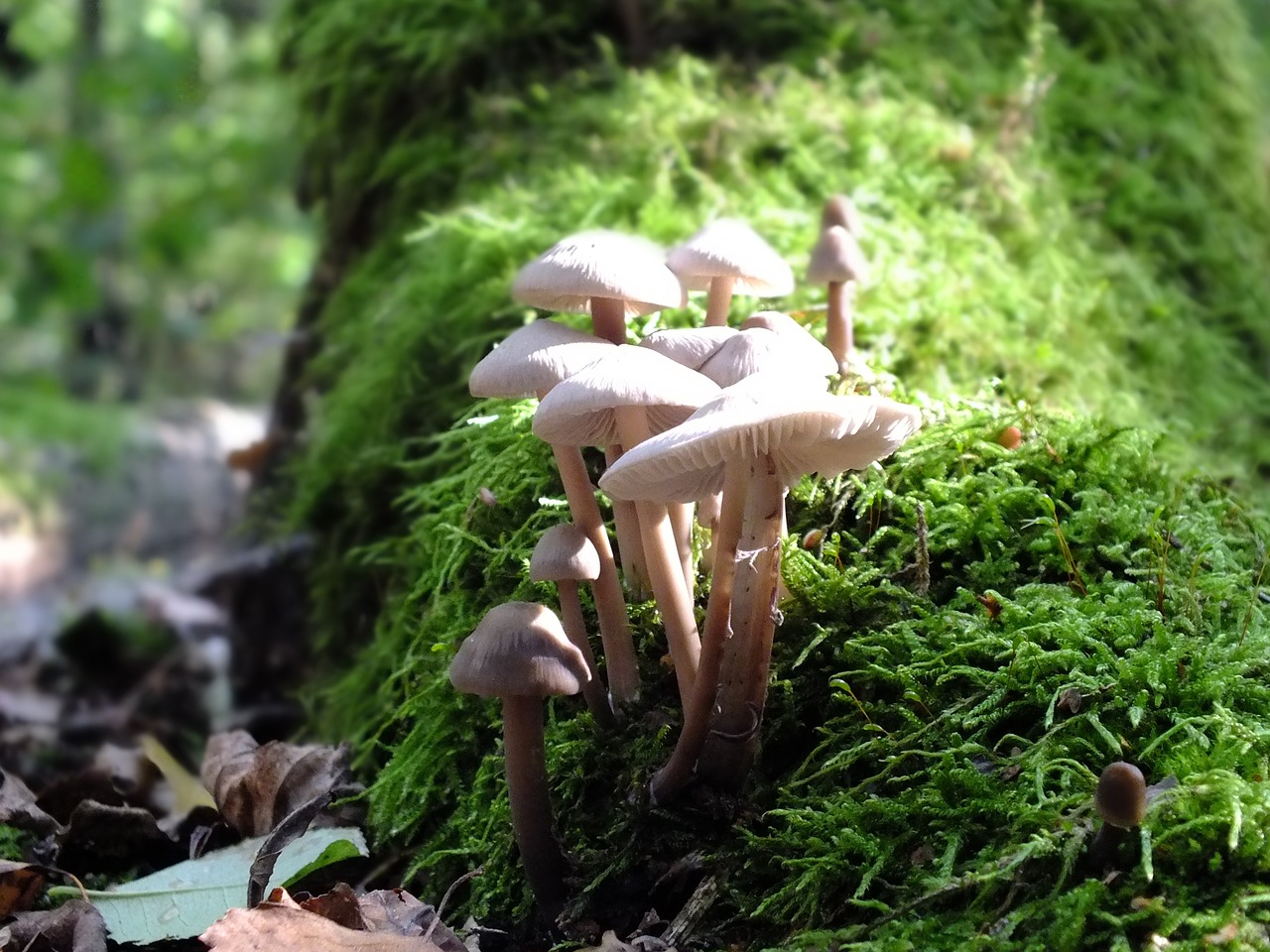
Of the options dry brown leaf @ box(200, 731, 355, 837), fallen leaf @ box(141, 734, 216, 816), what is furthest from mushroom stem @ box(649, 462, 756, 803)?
fallen leaf @ box(141, 734, 216, 816)

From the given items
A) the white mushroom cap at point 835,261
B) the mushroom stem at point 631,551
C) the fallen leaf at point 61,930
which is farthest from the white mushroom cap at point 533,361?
the fallen leaf at point 61,930

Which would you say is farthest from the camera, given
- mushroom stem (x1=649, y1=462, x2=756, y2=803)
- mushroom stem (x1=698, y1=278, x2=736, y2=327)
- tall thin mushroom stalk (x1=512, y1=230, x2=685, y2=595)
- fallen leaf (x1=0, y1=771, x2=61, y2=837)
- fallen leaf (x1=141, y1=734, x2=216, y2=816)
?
fallen leaf (x1=141, y1=734, x2=216, y2=816)

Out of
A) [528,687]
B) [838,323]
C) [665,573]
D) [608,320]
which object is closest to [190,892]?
[528,687]

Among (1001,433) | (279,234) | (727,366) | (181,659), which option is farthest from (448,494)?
(279,234)

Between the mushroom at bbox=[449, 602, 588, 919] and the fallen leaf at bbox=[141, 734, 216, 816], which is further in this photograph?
the fallen leaf at bbox=[141, 734, 216, 816]

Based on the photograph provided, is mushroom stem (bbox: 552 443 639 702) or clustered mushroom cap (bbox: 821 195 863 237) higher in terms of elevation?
clustered mushroom cap (bbox: 821 195 863 237)

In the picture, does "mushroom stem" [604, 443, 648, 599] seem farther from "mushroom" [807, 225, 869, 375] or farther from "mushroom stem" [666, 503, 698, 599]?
"mushroom" [807, 225, 869, 375]

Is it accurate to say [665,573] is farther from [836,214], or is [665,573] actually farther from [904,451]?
[836,214]
